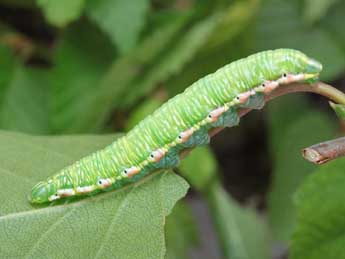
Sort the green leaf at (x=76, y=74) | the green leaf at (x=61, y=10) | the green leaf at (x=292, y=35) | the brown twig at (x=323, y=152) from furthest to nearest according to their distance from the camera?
the green leaf at (x=292, y=35) → the green leaf at (x=76, y=74) → the green leaf at (x=61, y=10) → the brown twig at (x=323, y=152)

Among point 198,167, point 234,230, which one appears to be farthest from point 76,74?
point 234,230

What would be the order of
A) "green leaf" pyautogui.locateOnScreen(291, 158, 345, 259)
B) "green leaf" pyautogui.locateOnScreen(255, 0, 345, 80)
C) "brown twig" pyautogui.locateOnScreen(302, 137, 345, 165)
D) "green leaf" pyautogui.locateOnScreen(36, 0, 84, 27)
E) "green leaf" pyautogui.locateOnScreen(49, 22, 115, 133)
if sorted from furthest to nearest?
"green leaf" pyautogui.locateOnScreen(255, 0, 345, 80)
"green leaf" pyautogui.locateOnScreen(49, 22, 115, 133)
"green leaf" pyautogui.locateOnScreen(36, 0, 84, 27)
"green leaf" pyautogui.locateOnScreen(291, 158, 345, 259)
"brown twig" pyautogui.locateOnScreen(302, 137, 345, 165)

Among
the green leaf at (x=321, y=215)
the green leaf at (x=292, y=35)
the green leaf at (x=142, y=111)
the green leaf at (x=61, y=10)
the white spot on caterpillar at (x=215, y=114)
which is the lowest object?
the green leaf at (x=321, y=215)

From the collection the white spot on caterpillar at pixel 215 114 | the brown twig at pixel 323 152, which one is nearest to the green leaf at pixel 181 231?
the white spot on caterpillar at pixel 215 114

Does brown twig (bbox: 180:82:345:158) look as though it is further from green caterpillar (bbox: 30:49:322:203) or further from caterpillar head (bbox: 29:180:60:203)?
caterpillar head (bbox: 29:180:60:203)

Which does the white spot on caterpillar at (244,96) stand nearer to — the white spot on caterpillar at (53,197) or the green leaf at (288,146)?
the white spot on caterpillar at (53,197)

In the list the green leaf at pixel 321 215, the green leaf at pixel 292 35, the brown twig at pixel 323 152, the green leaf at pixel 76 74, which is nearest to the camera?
the brown twig at pixel 323 152

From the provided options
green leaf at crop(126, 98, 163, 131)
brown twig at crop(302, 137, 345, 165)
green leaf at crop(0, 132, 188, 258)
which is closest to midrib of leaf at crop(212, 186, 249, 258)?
green leaf at crop(126, 98, 163, 131)

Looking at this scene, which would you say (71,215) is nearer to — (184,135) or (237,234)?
(184,135)

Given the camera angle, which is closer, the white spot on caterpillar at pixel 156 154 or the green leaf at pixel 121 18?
the white spot on caterpillar at pixel 156 154
